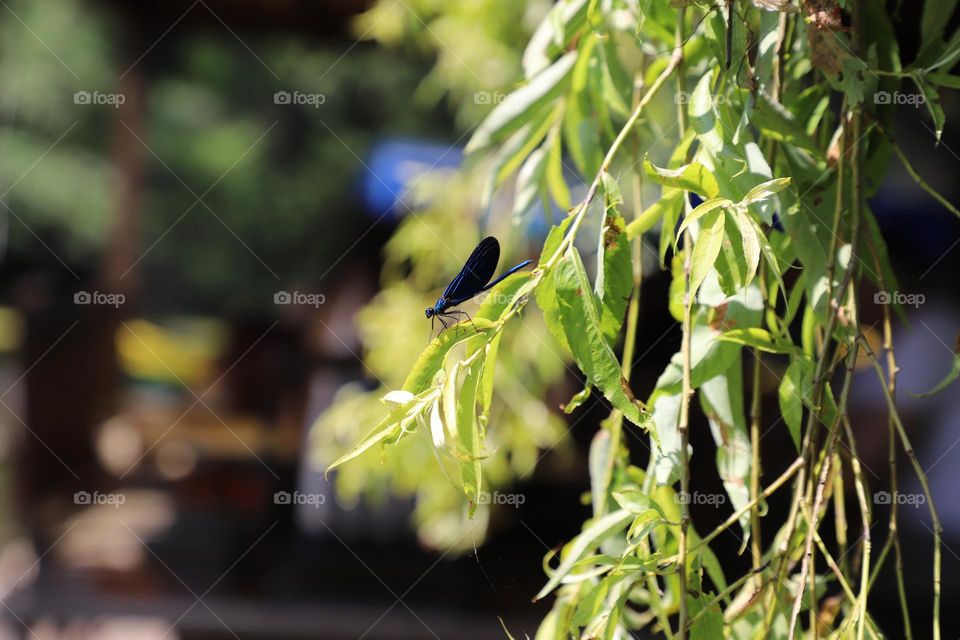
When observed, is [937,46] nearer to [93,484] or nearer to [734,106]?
[734,106]

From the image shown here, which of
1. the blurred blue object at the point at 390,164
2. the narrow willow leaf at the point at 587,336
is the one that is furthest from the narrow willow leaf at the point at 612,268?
the blurred blue object at the point at 390,164

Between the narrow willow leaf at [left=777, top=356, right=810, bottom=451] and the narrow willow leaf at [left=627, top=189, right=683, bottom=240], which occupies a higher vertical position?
the narrow willow leaf at [left=627, top=189, right=683, bottom=240]

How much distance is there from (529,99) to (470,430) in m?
0.39

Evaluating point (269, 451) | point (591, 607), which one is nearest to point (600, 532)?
point (591, 607)

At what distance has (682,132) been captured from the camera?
0.60 m

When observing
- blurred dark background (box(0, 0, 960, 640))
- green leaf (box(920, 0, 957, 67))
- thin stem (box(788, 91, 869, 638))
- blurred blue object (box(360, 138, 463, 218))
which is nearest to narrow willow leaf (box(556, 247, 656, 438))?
thin stem (box(788, 91, 869, 638))

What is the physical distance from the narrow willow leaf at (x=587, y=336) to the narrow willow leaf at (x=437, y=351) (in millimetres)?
46

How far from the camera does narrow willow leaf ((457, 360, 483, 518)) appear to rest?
0.43m

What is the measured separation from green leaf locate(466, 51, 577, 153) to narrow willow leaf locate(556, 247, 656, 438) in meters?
0.31

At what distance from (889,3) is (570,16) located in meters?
0.33

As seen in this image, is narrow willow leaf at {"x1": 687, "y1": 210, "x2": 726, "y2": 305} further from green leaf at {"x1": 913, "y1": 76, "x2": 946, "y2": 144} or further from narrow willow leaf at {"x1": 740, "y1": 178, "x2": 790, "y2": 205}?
green leaf at {"x1": 913, "y1": 76, "x2": 946, "y2": 144}

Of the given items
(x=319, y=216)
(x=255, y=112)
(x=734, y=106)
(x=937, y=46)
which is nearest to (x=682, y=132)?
(x=734, y=106)

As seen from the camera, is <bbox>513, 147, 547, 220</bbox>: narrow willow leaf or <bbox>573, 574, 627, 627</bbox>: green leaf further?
<bbox>513, 147, 547, 220</bbox>: narrow willow leaf

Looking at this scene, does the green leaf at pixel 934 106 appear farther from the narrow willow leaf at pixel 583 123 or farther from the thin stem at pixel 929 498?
the narrow willow leaf at pixel 583 123
